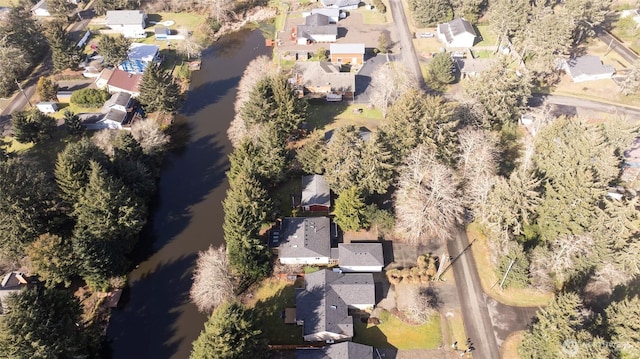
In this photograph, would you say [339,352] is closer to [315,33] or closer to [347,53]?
[347,53]

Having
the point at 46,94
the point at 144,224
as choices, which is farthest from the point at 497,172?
the point at 46,94

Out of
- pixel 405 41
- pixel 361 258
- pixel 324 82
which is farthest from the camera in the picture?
pixel 405 41

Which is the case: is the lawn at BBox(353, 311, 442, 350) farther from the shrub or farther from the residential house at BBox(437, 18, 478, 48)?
the residential house at BBox(437, 18, 478, 48)

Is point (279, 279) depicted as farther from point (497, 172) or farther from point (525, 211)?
point (497, 172)

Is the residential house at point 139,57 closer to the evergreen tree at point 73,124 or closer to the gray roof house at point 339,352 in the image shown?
the evergreen tree at point 73,124

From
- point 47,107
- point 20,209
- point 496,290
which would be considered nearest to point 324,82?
point 496,290

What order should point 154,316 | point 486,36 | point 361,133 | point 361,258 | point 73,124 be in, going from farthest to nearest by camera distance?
point 486,36 → point 73,124 → point 361,133 → point 361,258 → point 154,316

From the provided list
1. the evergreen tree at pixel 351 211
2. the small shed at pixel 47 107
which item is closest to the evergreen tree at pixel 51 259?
the evergreen tree at pixel 351 211
